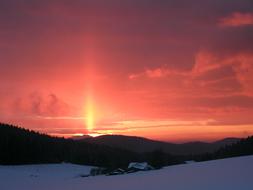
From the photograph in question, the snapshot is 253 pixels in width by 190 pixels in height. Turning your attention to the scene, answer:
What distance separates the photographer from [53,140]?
109 m

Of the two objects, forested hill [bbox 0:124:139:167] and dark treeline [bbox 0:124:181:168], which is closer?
dark treeline [bbox 0:124:181:168]

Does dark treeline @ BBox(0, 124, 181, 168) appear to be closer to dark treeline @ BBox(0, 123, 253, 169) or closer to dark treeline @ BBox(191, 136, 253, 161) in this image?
dark treeline @ BBox(0, 123, 253, 169)

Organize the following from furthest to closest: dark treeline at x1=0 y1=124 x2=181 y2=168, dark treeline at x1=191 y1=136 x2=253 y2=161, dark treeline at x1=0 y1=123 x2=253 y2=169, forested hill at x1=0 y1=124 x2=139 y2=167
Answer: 1. forested hill at x1=0 y1=124 x2=139 y2=167
2. dark treeline at x1=0 y1=124 x2=181 y2=168
3. dark treeline at x1=0 y1=123 x2=253 y2=169
4. dark treeline at x1=191 y1=136 x2=253 y2=161

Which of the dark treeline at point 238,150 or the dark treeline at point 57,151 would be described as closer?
the dark treeline at point 238,150

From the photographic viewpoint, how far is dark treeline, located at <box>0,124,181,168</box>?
82188 mm

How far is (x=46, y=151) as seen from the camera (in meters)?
93.6

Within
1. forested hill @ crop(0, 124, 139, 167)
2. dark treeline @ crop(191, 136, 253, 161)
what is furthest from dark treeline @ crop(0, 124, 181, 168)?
dark treeline @ crop(191, 136, 253, 161)

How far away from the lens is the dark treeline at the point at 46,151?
270 ft

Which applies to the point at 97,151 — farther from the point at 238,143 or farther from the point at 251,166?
the point at 251,166

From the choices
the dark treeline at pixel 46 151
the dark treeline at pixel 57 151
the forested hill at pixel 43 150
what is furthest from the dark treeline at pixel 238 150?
the forested hill at pixel 43 150

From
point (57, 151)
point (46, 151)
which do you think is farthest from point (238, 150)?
point (57, 151)

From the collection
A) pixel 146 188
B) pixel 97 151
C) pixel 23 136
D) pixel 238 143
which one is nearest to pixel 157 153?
pixel 238 143

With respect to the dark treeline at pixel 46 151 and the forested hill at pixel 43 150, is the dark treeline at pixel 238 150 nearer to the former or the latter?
the dark treeline at pixel 46 151

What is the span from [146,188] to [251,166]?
212 inches
